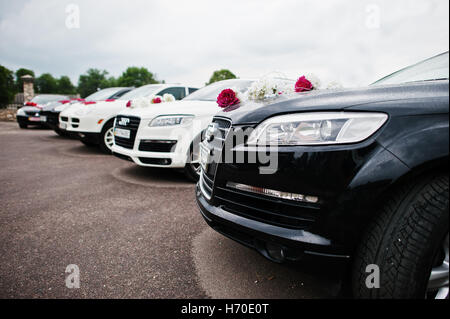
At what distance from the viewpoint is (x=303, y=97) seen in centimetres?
152

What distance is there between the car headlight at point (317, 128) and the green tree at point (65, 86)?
101 metres

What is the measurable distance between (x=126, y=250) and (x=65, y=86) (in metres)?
105

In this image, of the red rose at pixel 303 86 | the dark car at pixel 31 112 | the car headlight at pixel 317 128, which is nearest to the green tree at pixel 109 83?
the dark car at pixel 31 112

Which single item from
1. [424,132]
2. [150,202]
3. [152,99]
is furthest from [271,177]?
[152,99]

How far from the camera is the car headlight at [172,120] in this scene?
3.74m

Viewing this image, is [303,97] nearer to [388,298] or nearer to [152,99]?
[388,298]

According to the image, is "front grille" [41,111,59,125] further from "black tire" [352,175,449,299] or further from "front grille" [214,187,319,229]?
"black tire" [352,175,449,299]

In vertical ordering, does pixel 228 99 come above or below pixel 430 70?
below

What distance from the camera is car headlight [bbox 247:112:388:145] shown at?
1.22m

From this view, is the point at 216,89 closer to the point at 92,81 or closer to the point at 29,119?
the point at 29,119

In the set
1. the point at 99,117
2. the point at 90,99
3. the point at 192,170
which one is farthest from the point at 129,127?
the point at 90,99

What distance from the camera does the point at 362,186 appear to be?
3.82 feet

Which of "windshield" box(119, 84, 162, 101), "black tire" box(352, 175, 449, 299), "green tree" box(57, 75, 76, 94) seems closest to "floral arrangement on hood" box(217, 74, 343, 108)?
"black tire" box(352, 175, 449, 299)
